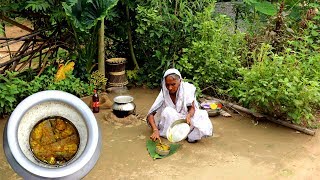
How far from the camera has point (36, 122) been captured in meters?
2.41

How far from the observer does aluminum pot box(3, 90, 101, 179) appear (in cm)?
223

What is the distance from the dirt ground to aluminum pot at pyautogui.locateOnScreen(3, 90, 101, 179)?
1127 mm

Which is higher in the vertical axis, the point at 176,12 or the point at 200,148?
the point at 176,12

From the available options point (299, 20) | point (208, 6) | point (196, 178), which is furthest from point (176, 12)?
point (196, 178)

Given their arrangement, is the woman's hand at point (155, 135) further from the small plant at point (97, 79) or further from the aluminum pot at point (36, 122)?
the small plant at point (97, 79)

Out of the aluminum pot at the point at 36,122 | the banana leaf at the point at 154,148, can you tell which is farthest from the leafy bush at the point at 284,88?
the aluminum pot at the point at 36,122

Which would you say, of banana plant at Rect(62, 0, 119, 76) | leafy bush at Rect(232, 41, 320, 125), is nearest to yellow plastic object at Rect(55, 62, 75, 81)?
banana plant at Rect(62, 0, 119, 76)

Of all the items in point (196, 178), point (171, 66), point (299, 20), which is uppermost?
point (299, 20)

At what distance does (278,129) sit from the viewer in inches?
172

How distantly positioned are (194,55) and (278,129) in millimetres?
1468

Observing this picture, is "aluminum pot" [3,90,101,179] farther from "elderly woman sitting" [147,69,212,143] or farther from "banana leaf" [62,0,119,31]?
"banana leaf" [62,0,119,31]

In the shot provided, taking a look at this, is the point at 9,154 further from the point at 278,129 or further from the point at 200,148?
the point at 278,129

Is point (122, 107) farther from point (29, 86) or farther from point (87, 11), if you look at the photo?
point (87, 11)

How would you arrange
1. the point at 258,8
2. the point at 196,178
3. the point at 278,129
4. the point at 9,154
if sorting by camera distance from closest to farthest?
the point at 9,154, the point at 196,178, the point at 278,129, the point at 258,8
